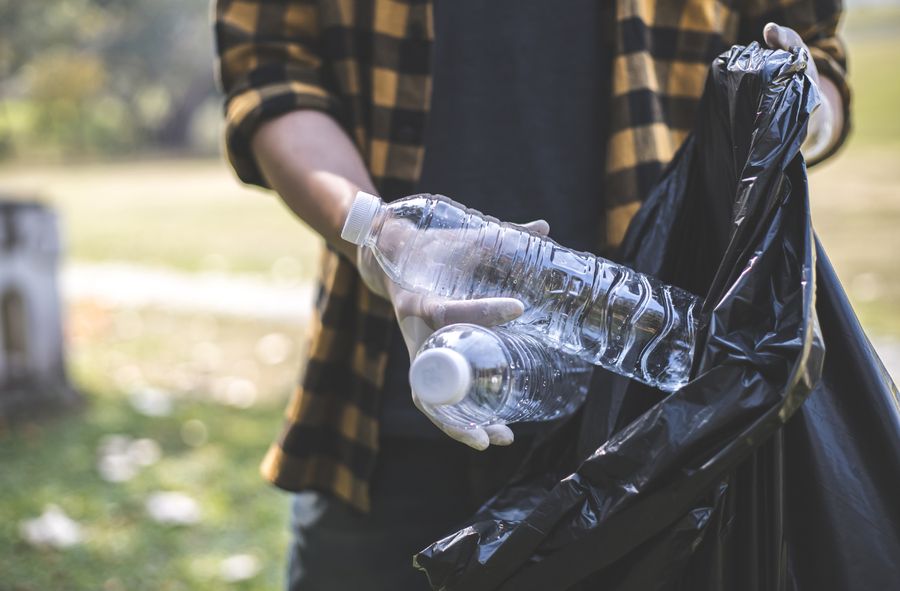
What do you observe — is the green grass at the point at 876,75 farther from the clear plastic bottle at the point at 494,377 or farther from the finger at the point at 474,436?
the finger at the point at 474,436

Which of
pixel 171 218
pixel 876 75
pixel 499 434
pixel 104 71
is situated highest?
pixel 499 434

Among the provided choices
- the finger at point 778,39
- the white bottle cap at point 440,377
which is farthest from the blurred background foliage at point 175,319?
the white bottle cap at point 440,377

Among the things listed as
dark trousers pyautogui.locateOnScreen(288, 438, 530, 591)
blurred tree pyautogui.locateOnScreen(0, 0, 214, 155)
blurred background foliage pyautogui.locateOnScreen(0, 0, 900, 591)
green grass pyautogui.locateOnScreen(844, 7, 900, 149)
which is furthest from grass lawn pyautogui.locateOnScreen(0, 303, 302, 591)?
blurred tree pyautogui.locateOnScreen(0, 0, 214, 155)

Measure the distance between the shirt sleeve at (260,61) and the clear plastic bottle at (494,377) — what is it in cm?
56

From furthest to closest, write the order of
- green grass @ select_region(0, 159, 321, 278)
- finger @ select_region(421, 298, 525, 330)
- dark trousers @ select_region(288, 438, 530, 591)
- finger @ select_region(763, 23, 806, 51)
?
green grass @ select_region(0, 159, 321, 278) → dark trousers @ select_region(288, 438, 530, 591) → finger @ select_region(763, 23, 806, 51) → finger @ select_region(421, 298, 525, 330)

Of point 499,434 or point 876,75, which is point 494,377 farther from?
point 876,75

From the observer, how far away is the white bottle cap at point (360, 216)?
3.83ft

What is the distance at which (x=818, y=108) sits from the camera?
1.35m

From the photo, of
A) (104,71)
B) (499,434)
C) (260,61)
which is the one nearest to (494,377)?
(499,434)

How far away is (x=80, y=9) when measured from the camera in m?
15.3

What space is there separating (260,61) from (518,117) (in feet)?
1.45

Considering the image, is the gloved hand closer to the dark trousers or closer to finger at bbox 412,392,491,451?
finger at bbox 412,392,491,451

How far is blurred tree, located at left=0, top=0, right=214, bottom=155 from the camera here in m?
15.7

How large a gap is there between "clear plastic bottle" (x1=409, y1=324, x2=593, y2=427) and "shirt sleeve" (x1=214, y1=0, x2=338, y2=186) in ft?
1.82
